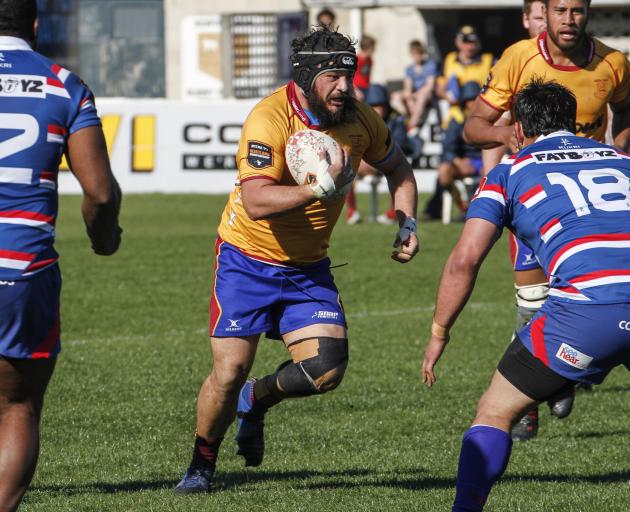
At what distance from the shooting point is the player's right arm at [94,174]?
Answer: 16.0 ft

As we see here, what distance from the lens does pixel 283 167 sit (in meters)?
6.30

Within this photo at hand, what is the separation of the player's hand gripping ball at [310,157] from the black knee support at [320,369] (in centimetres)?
73

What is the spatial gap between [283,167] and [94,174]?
156 centimetres

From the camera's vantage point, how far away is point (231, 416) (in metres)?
6.64

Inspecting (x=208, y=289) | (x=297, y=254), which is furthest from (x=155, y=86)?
(x=297, y=254)

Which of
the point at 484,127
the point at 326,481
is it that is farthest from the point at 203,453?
the point at 484,127

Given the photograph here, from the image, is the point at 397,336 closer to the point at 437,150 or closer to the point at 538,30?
the point at 538,30

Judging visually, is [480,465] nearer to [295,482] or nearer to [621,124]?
[295,482]

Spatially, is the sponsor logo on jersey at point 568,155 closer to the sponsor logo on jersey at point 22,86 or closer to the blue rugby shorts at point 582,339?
the blue rugby shorts at point 582,339

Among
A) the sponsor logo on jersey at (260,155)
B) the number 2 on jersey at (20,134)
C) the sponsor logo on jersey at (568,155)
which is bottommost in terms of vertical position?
the sponsor logo on jersey at (260,155)

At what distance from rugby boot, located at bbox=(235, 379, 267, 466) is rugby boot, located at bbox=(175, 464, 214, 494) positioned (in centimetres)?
26

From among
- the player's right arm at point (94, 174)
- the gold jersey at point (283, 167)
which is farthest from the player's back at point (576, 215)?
the player's right arm at point (94, 174)

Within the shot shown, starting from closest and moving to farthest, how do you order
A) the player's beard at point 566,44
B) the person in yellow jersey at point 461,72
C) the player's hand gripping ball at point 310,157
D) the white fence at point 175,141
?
the player's hand gripping ball at point 310,157 < the player's beard at point 566,44 < the person in yellow jersey at point 461,72 < the white fence at point 175,141

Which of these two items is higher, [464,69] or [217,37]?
[464,69]
